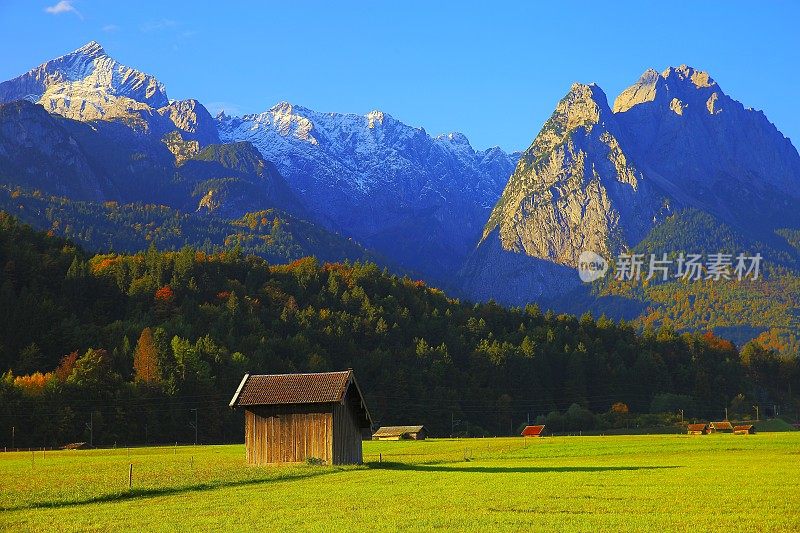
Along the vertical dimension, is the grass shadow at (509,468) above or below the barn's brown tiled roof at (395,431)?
below

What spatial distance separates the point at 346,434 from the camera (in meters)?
74.1

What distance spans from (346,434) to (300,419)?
3.47 m

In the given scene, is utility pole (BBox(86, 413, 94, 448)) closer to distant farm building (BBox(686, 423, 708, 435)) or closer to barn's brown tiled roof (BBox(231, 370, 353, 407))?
barn's brown tiled roof (BBox(231, 370, 353, 407))

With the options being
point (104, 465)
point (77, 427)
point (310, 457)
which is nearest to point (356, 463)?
point (310, 457)

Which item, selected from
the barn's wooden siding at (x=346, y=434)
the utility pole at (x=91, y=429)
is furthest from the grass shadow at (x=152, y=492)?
the utility pole at (x=91, y=429)

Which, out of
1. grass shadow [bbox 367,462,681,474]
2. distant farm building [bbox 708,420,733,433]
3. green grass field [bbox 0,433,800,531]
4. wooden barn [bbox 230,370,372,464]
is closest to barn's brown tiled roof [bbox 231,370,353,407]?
wooden barn [bbox 230,370,372,464]

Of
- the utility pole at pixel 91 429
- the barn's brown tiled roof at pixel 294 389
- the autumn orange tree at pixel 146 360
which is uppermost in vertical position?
the autumn orange tree at pixel 146 360

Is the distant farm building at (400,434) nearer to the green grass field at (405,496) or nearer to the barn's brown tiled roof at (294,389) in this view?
the green grass field at (405,496)

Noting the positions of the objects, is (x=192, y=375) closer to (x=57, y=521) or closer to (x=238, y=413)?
(x=238, y=413)

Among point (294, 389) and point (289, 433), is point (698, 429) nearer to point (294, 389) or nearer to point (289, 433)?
point (294, 389)

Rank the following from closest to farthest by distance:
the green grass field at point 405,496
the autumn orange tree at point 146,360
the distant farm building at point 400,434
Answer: the green grass field at point 405,496 → the distant farm building at point 400,434 → the autumn orange tree at point 146,360

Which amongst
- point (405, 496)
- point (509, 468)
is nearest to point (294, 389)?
point (509, 468)

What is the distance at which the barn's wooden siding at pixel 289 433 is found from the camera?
72125mm

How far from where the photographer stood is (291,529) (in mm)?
37625
